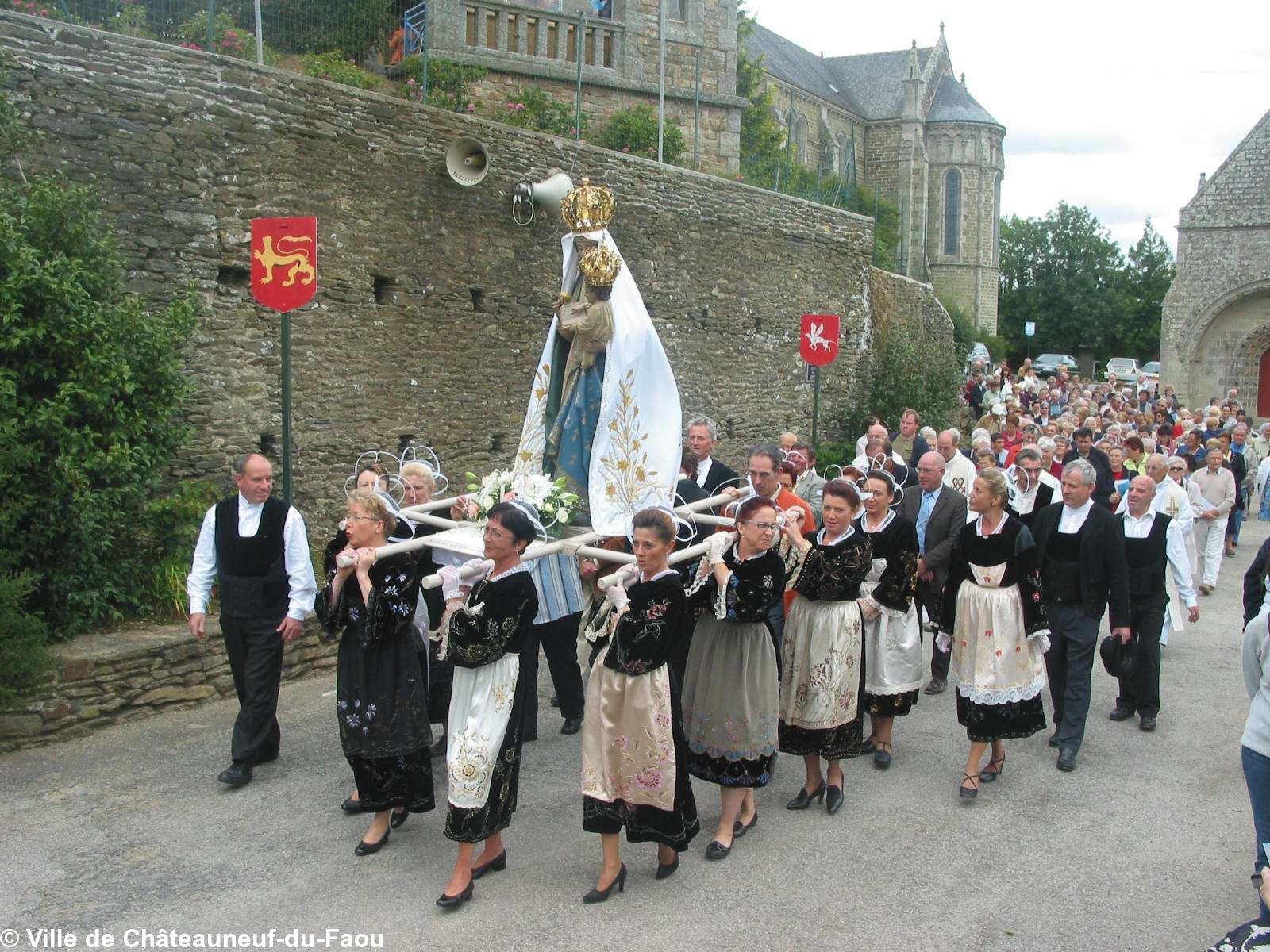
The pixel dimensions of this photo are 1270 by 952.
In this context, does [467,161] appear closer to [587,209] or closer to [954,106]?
[587,209]

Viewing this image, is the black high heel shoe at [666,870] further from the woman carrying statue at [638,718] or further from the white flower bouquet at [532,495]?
the white flower bouquet at [532,495]

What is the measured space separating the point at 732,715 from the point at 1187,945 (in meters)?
2.00

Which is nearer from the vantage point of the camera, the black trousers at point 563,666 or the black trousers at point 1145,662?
the black trousers at point 563,666

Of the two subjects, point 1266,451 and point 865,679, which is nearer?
point 865,679

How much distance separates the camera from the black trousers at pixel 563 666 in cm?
652

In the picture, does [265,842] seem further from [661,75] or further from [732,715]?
[661,75]

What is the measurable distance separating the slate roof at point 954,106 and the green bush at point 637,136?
132 ft

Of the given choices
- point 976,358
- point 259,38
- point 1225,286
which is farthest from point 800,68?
point 259,38

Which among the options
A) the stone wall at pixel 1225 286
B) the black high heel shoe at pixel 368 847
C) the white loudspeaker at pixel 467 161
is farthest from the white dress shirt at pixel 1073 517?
the stone wall at pixel 1225 286

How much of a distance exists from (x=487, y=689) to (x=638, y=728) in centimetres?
65

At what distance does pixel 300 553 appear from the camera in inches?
228

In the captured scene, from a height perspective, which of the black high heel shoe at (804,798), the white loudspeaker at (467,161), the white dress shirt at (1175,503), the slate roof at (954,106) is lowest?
the black high heel shoe at (804,798)

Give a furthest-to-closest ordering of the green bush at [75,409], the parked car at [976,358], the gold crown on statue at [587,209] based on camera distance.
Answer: the parked car at [976,358], the green bush at [75,409], the gold crown on statue at [587,209]

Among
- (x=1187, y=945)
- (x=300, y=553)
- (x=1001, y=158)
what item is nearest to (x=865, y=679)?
(x=1187, y=945)
